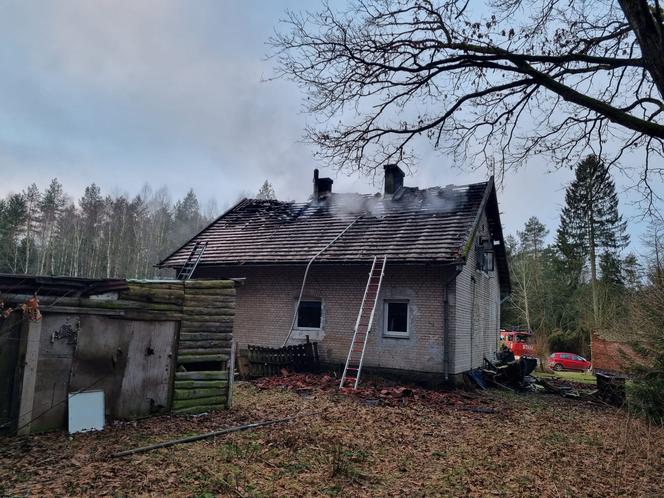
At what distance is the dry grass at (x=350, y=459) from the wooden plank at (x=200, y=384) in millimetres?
644

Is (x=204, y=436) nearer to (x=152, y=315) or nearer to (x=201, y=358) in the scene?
(x=201, y=358)

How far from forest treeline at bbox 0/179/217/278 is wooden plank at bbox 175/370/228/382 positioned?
133 ft

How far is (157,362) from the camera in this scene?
891cm

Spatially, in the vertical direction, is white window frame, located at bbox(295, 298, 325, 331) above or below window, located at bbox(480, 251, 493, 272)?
below

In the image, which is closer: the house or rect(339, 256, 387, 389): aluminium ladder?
the house

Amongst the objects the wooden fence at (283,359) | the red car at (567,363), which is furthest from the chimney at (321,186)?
the red car at (567,363)

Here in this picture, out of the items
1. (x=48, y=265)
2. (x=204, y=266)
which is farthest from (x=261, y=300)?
(x=48, y=265)

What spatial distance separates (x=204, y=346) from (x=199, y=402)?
44.2 inches

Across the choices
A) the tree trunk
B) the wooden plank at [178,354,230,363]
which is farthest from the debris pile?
the tree trunk

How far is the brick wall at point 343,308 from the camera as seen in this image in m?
14.4

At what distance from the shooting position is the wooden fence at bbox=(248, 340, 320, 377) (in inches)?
557

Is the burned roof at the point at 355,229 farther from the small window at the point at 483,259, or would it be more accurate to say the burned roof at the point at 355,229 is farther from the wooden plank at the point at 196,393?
the wooden plank at the point at 196,393

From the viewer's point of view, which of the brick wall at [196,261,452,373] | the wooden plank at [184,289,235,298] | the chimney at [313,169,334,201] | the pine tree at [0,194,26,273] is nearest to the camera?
the wooden plank at [184,289,235,298]

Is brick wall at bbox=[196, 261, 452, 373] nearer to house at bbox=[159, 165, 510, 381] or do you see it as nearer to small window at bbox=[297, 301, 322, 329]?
house at bbox=[159, 165, 510, 381]
